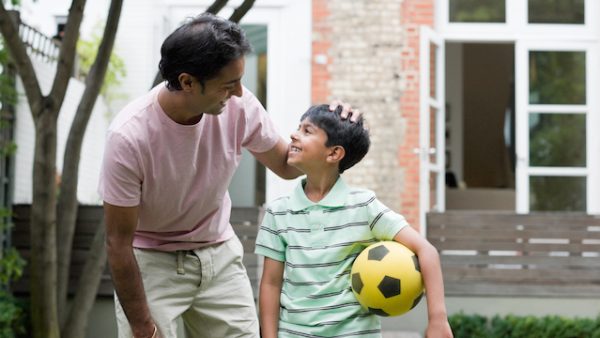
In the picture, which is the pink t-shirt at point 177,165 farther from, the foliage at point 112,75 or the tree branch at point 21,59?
the foliage at point 112,75

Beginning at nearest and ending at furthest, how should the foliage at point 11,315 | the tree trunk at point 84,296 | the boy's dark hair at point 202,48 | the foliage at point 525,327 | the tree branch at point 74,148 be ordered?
A: 1. the boy's dark hair at point 202,48
2. the tree branch at point 74,148
3. the foliage at point 11,315
4. the tree trunk at point 84,296
5. the foliage at point 525,327

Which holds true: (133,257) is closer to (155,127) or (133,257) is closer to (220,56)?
(155,127)

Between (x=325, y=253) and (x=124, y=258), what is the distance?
0.60 m

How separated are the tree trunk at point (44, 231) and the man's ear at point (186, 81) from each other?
3285 mm

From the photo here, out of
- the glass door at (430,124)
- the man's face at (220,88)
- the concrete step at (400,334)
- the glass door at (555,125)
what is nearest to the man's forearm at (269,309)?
the man's face at (220,88)

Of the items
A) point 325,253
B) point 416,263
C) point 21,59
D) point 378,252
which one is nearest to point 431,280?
point 416,263

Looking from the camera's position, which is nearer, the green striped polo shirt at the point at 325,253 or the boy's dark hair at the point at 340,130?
the green striped polo shirt at the point at 325,253

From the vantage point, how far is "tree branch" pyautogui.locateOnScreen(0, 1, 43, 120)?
577 centimetres

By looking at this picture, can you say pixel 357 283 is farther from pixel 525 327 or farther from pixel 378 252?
pixel 525 327

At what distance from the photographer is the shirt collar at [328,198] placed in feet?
10.6

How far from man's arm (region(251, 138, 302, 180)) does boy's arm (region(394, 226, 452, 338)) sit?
0.48 meters

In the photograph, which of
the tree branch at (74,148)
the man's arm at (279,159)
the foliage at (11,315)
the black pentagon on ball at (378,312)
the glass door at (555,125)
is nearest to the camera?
the black pentagon on ball at (378,312)

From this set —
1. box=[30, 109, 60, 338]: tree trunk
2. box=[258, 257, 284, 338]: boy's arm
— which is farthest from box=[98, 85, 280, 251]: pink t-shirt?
box=[30, 109, 60, 338]: tree trunk

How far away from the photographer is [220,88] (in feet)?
9.62
